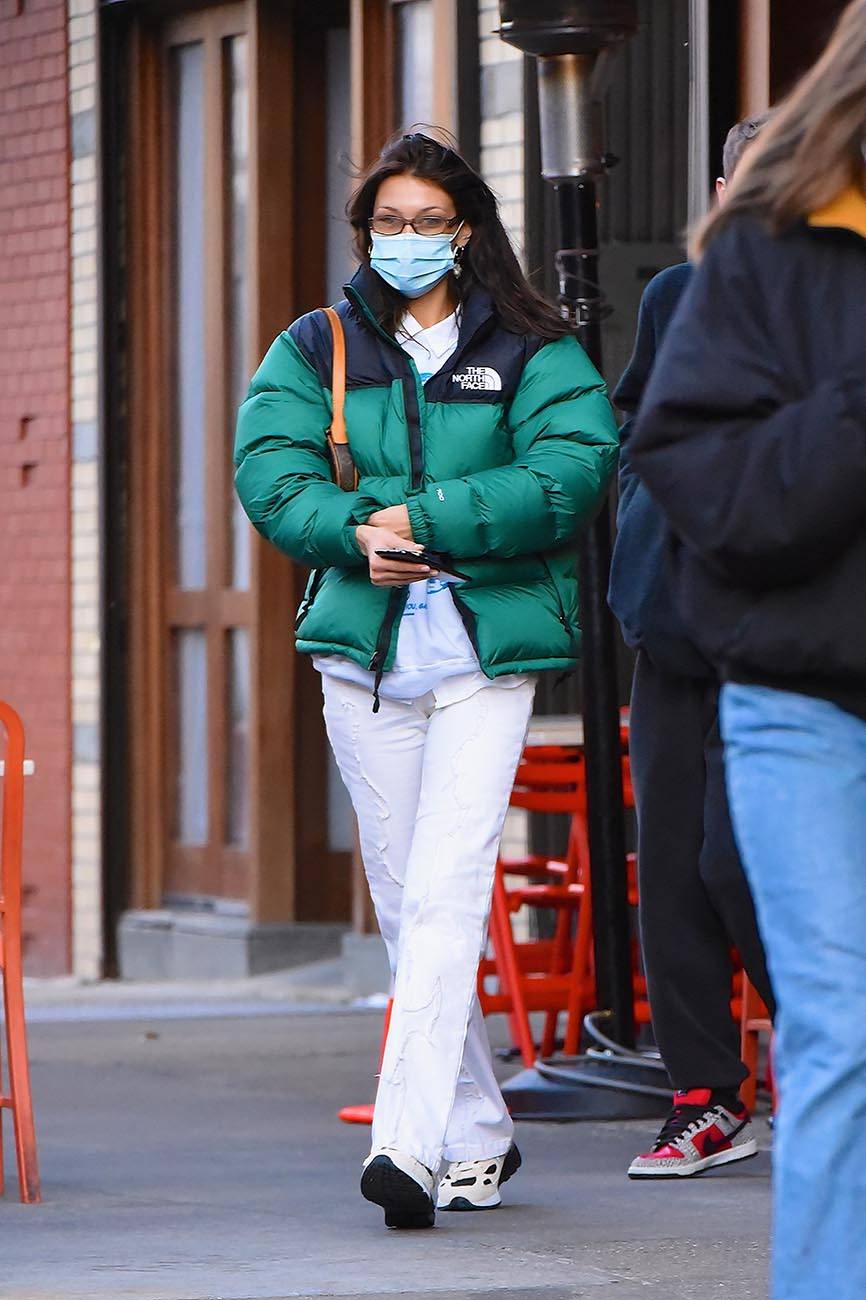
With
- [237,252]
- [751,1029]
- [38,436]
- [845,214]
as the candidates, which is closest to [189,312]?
[237,252]

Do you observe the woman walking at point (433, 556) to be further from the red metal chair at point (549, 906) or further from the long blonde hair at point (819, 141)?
the long blonde hair at point (819, 141)

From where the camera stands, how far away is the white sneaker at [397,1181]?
182 inches

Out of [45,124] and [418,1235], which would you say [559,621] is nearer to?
[418,1235]

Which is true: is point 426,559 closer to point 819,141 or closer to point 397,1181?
point 397,1181

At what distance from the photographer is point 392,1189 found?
4.64 m

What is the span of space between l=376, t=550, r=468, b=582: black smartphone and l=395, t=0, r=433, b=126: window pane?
15.5 feet

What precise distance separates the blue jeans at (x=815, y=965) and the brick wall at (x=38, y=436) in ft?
25.6

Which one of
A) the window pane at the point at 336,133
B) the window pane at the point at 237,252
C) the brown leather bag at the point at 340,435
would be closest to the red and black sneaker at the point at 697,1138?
the brown leather bag at the point at 340,435

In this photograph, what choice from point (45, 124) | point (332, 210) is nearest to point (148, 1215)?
point (332, 210)

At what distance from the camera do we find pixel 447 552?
479 centimetres

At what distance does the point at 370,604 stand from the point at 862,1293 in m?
2.16

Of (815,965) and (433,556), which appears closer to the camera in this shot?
(815,965)

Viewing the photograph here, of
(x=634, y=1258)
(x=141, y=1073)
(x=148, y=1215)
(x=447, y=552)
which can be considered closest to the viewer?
(x=634, y=1258)

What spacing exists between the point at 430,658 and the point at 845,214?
1971 mm
